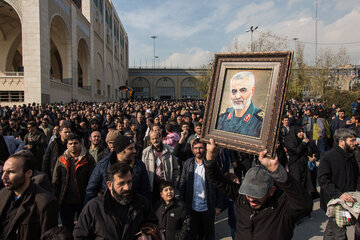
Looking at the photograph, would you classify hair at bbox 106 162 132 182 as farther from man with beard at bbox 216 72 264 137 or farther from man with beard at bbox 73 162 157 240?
man with beard at bbox 216 72 264 137

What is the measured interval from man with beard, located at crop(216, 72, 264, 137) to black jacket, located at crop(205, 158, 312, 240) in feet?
1.32

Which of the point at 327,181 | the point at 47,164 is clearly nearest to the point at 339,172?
the point at 327,181

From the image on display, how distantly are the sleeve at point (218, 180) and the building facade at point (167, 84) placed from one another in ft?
222

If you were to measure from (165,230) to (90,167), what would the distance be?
1498 mm

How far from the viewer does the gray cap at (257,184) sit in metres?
1.96

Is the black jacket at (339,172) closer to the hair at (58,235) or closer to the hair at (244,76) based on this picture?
the hair at (244,76)

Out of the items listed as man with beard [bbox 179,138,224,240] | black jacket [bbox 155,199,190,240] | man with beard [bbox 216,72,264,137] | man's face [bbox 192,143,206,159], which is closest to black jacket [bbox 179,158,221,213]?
man with beard [bbox 179,138,224,240]

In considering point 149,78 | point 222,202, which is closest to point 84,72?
point 149,78

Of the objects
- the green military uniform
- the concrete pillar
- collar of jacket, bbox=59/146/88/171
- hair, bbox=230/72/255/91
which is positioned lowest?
collar of jacket, bbox=59/146/88/171

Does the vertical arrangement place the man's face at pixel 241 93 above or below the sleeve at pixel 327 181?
above

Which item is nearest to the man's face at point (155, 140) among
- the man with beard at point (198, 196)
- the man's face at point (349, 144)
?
the man with beard at point (198, 196)

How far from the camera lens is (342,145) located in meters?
3.58

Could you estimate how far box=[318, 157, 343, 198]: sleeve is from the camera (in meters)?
3.34

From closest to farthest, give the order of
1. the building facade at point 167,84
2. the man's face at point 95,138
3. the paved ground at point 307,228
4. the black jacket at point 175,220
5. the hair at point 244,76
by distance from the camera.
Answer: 1. the hair at point 244,76
2. the black jacket at point 175,220
3. the paved ground at point 307,228
4. the man's face at point 95,138
5. the building facade at point 167,84
